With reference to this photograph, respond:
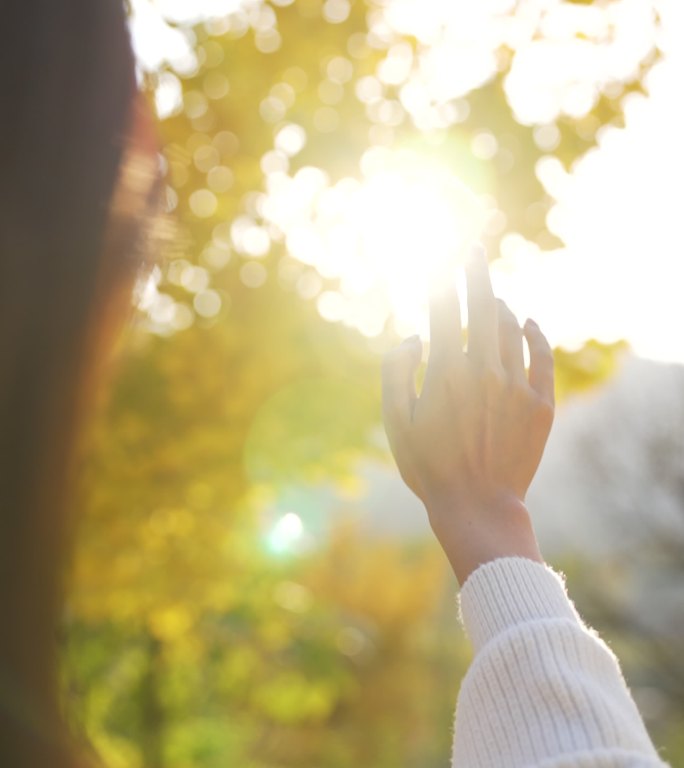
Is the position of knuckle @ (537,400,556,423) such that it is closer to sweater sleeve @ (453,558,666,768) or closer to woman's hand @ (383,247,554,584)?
woman's hand @ (383,247,554,584)

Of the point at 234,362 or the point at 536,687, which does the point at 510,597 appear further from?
the point at 234,362

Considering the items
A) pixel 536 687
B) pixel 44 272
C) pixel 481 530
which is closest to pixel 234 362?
pixel 44 272

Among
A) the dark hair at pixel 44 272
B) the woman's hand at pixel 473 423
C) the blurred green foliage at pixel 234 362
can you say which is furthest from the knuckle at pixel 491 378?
the blurred green foliage at pixel 234 362

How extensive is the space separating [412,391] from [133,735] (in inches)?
491

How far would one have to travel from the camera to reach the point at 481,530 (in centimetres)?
116

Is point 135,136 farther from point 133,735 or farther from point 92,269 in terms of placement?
point 133,735

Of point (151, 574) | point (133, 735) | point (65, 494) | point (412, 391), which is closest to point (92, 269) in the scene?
point (65, 494)

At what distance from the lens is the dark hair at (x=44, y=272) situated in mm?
1293

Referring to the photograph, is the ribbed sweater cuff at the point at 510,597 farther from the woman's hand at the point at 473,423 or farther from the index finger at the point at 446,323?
the index finger at the point at 446,323

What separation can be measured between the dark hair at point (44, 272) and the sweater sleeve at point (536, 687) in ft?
2.06

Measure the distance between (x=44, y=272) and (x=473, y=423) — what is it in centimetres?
64

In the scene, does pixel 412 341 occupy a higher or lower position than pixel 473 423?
higher

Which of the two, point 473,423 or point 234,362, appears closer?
point 473,423

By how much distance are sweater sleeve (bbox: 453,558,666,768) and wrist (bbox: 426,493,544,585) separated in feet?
0.10
